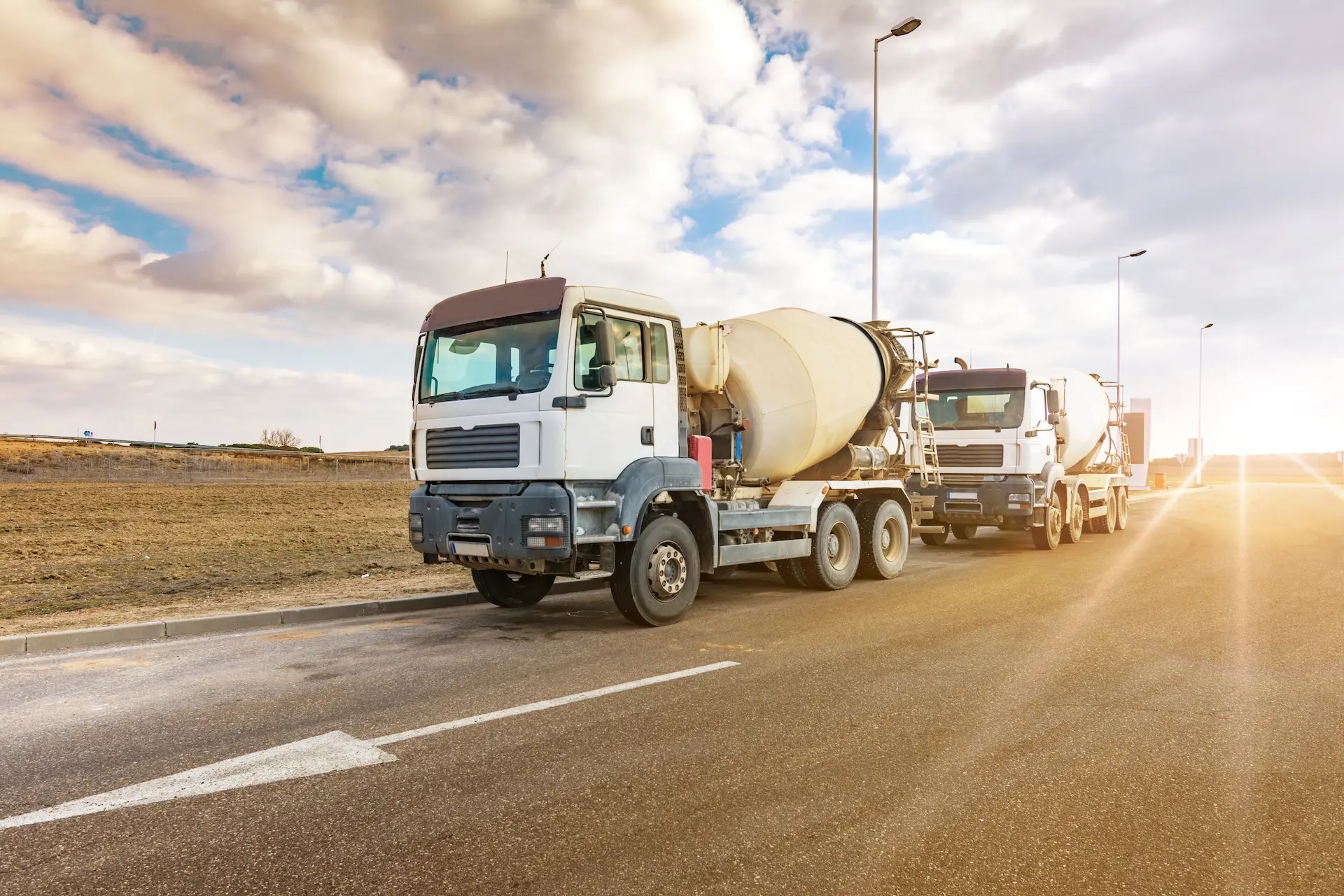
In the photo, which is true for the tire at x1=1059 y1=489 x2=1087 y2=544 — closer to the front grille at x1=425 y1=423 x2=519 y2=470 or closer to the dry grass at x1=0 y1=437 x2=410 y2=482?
the front grille at x1=425 y1=423 x2=519 y2=470

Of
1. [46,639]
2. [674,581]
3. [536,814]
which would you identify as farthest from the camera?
[674,581]

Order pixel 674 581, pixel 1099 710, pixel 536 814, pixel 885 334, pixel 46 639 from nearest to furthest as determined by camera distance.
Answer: pixel 536 814 → pixel 1099 710 → pixel 46 639 → pixel 674 581 → pixel 885 334

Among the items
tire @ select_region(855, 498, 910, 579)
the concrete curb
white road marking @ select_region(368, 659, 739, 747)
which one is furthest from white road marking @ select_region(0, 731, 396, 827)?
tire @ select_region(855, 498, 910, 579)

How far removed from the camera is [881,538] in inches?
437

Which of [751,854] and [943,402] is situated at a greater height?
[943,402]

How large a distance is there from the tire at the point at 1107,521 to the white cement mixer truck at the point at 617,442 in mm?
11113

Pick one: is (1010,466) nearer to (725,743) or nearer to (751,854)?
(725,743)

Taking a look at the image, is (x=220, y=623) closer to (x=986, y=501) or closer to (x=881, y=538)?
(x=881, y=538)

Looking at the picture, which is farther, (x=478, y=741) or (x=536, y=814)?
(x=478, y=741)

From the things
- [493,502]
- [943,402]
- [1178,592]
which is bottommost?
[1178,592]

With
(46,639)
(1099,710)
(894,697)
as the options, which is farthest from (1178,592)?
(46,639)

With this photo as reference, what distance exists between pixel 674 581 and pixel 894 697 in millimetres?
3040

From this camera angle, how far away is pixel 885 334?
11.6 m

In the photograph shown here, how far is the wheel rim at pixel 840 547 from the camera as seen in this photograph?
10.4 metres
